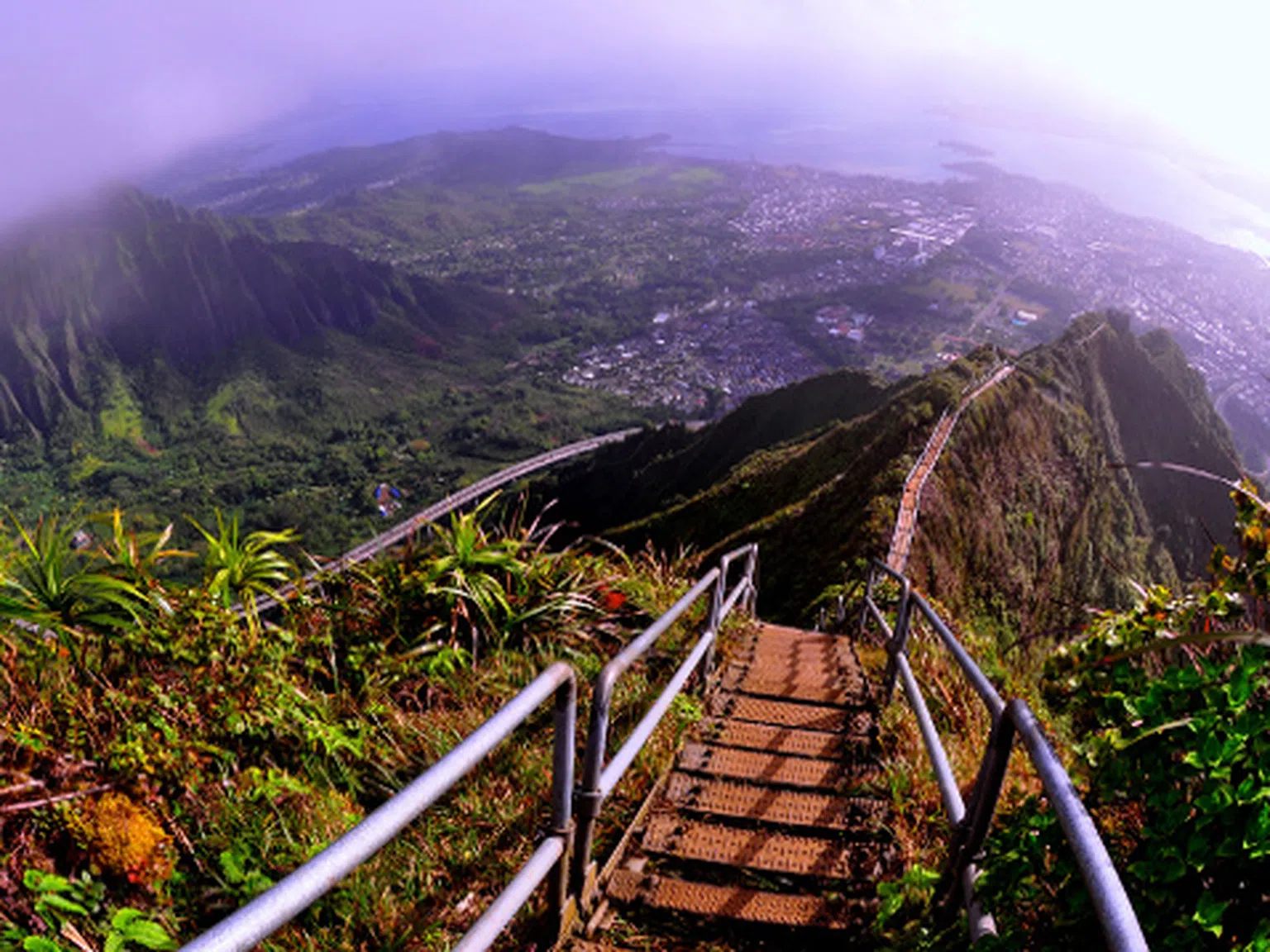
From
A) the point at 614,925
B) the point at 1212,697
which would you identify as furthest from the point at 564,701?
the point at 1212,697

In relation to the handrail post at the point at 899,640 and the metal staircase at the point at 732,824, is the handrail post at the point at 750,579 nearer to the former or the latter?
the metal staircase at the point at 732,824

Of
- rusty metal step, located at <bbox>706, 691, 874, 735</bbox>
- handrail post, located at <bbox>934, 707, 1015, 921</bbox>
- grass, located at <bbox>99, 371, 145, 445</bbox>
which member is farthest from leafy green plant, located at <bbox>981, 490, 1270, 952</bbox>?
grass, located at <bbox>99, 371, 145, 445</bbox>

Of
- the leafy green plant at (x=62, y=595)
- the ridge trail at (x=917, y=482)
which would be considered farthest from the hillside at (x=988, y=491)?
the leafy green plant at (x=62, y=595)

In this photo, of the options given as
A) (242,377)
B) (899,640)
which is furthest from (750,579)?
(242,377)

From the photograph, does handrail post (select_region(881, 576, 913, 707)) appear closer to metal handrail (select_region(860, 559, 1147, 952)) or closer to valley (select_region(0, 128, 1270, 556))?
metal handrail (select_region(860, 559, 1147, 952))

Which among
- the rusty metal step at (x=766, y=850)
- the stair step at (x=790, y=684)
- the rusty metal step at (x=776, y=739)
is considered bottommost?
the stair step at (x=790, y=684)

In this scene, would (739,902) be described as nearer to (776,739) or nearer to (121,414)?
(776,739)
